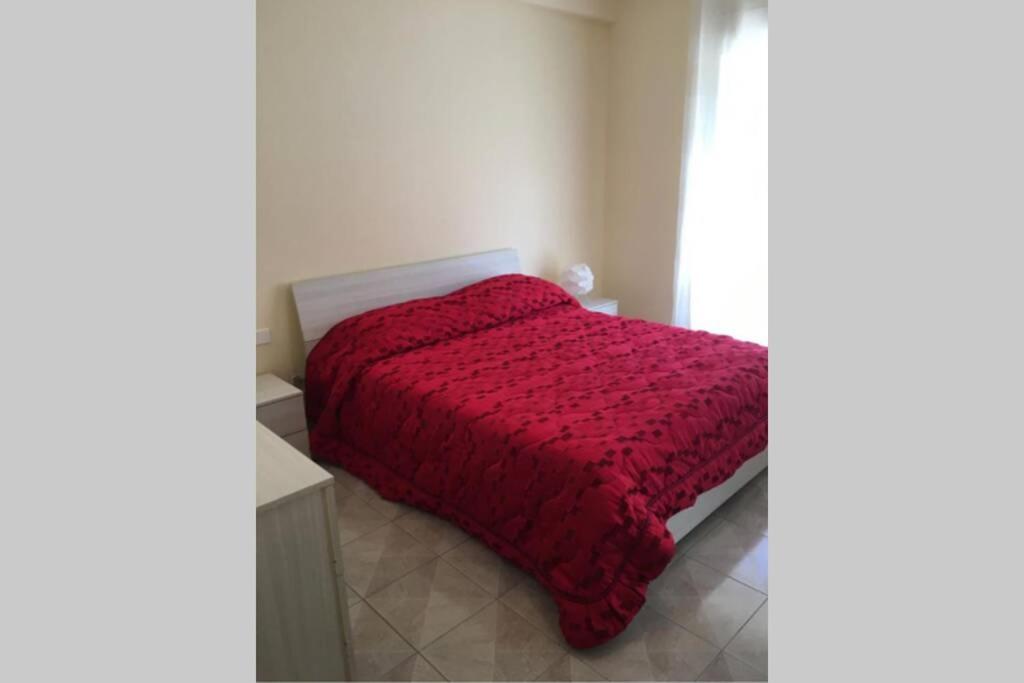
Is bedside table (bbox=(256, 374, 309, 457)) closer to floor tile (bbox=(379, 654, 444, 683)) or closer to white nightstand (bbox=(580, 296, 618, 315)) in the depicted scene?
floor tile (bbox=(379, 654, 444, 683))

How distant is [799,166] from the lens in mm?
550

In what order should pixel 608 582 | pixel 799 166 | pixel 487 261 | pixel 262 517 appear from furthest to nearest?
pixel 487 261, pixel 608 582, pixel 262 517, pixel 799 166

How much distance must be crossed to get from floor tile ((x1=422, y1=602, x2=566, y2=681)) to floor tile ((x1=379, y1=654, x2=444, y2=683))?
0.8 inches

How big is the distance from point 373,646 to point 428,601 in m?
0.25

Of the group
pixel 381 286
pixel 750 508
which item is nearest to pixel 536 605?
pixel 750 508

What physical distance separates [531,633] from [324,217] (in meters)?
2.27

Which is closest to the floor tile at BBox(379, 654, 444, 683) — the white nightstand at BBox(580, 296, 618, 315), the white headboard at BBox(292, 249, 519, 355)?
the white headboard at BBox(292, 249, 519, 355)

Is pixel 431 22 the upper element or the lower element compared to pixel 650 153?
upper

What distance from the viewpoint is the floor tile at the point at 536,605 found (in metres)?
1.91

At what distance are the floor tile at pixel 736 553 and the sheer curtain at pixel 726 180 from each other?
2003 mm

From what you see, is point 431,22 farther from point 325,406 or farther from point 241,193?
point 241,193

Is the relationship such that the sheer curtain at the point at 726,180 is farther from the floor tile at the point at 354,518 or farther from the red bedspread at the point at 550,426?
the floor tile at the point at 354,518

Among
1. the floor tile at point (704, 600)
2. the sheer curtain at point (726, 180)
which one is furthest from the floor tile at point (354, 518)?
the sheer curtain at point (726, 180)

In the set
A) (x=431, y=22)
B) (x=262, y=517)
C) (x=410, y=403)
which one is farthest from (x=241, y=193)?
(x=431, y=22)
